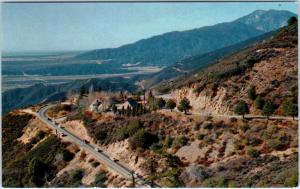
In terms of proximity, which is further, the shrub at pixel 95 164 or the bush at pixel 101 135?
the bush at pixel 101 135

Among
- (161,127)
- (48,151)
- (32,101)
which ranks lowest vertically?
(32,101)

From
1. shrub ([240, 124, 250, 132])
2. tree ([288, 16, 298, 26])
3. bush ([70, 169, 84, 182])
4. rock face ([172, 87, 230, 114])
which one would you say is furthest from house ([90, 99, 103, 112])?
tree ([288, 16, 298, 26])

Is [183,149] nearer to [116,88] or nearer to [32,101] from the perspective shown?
[116,88]

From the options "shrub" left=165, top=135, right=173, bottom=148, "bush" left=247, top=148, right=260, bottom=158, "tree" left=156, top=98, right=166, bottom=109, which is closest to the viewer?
"bush" left=247, top=148, right=260, bottom=158

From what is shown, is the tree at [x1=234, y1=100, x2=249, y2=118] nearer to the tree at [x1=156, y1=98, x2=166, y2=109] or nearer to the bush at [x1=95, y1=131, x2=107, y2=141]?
the tree at [x1=156, y1=98, x2=166, y2=109]

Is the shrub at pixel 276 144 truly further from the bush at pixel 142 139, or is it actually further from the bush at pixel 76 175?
the bush at pixel 76 175

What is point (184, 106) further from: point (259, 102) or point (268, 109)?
point (268, 109)

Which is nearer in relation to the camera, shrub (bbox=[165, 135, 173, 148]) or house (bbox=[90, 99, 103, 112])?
shrub (bbox=[165, 135, 173, 148])

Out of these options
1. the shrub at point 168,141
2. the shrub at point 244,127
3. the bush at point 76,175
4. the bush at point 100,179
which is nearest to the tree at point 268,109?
the shrub at point 244,127

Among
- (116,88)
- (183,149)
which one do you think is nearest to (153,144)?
(183,149)
